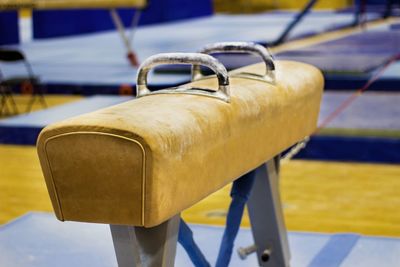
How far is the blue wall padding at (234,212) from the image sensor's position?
2.75 m

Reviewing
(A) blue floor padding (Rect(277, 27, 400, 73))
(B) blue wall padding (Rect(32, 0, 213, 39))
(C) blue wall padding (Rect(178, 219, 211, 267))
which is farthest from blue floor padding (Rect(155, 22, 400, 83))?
(B) blue wall padding (Rect(32, 0, 213, 39))

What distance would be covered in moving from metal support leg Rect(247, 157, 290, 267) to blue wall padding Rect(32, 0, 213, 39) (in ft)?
32.7

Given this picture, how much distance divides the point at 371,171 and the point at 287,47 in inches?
146

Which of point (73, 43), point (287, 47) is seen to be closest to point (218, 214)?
point (287, 47)

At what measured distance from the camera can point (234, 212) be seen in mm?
2758

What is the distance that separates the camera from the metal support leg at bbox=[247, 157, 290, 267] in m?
2.88

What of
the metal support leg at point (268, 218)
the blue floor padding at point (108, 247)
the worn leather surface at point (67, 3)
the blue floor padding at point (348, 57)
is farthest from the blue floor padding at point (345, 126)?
the metal support leg at point (268, 218)

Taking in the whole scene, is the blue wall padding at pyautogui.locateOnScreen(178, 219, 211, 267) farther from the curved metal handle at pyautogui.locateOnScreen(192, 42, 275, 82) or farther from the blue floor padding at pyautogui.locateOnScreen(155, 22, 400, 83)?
the blue floor padding at pyautogui.locateOnScreen(155, 22, 400, 83)

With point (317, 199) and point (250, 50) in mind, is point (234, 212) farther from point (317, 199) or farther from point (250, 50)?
point (317, 199)

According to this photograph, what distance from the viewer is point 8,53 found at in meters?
6.95

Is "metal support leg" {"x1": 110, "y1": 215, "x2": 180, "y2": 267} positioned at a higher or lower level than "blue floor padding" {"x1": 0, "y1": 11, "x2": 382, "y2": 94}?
higher

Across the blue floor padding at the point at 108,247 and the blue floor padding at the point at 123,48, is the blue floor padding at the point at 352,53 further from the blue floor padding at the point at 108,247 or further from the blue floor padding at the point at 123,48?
the blue floor padding at the point at 108,247

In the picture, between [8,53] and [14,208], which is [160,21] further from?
[14,208]

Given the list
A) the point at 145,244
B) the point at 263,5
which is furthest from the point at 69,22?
the point at 145,244
